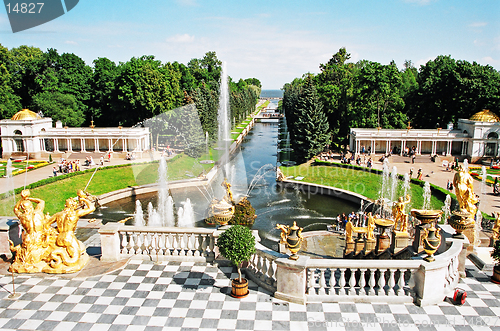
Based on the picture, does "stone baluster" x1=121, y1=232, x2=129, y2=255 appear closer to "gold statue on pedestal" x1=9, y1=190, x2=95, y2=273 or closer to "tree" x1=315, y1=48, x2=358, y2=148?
"gold statue on pedestal" x1=9, y1=190, x2=95, y2=273

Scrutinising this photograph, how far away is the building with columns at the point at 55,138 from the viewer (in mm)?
56219

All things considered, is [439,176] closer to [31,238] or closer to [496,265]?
[496,265]

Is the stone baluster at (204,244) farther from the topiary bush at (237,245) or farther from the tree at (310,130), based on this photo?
the tree at (310,130)

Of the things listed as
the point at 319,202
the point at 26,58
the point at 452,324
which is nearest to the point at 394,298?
the point at 452,324

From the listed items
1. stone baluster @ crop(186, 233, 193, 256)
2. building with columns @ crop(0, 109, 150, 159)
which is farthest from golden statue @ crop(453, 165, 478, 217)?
building with columns @ crop(0, 109, 150, 159)

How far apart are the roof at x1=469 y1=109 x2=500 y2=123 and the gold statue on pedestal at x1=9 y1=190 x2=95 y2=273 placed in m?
57.1

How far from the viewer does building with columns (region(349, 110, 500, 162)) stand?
54384 millimetres

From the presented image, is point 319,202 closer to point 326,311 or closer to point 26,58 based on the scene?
point 326,311

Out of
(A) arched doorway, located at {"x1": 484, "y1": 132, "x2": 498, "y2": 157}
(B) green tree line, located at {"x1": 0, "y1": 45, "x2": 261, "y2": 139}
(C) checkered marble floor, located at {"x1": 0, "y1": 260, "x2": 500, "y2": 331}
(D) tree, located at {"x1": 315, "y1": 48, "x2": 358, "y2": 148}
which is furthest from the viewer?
(D) tree, located at {"x1": 315, "y1": 48, "x2": 358, "y2": 148}

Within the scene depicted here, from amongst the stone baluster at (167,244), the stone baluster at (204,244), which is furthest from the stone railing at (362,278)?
the stone baluster at (167,244)

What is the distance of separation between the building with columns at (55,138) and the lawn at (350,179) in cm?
2484

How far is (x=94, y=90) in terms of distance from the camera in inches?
2847

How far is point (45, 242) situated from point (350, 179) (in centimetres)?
3558

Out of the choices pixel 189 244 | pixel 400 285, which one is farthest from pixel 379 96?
pixel 400 285
